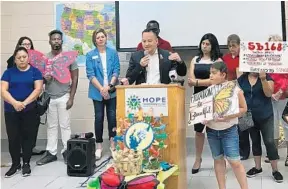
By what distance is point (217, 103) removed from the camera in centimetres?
277

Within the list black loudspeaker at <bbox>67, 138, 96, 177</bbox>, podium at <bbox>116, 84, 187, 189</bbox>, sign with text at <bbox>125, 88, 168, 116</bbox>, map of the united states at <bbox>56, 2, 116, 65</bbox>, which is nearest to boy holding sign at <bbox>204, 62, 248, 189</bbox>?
podium at <bbox>116, 84, 187, 189</bbox>

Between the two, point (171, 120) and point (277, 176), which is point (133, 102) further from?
point (277, 176)

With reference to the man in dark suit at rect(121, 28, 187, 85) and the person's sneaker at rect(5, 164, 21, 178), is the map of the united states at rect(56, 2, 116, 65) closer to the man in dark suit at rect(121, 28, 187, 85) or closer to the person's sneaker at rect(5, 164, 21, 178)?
the person's sneaker at rect(5, 164, 21, 178)

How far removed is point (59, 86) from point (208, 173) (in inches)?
75.3

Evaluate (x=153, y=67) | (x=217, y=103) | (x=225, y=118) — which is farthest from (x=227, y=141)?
(x=153, y=67)

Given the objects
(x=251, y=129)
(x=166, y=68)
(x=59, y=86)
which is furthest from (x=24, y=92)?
(x=251, y=129)

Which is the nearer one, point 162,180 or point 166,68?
point 162,180

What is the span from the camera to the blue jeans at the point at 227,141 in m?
2.83

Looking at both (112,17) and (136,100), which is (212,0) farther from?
(136,100)

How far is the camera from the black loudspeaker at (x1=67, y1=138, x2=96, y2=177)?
3.79 meters

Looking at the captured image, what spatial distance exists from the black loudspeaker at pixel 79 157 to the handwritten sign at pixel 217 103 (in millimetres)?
1320

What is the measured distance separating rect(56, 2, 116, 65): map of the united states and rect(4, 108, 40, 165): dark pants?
1.48 m

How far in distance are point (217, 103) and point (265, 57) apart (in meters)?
0.66

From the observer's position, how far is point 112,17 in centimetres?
511
